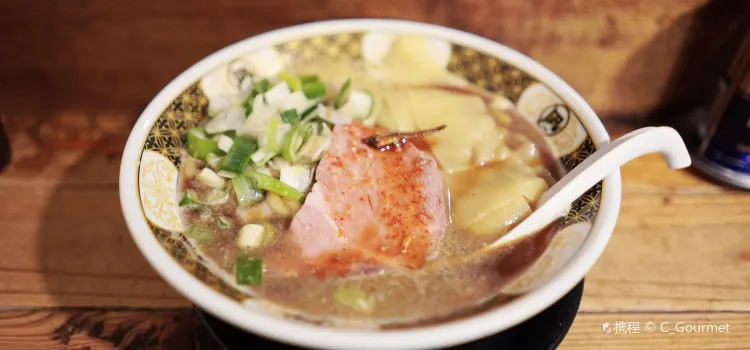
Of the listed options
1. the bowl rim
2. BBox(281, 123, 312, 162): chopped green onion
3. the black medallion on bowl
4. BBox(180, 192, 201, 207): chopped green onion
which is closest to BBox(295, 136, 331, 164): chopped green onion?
BBox(281, 123, 312, 162): chopped green onion

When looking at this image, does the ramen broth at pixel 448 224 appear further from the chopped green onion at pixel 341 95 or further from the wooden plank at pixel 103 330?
the wooden plank at pixel 103 330

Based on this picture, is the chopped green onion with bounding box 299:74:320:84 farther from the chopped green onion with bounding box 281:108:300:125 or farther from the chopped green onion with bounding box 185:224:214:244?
the chopped green onion with bounding box 185:224:214:244

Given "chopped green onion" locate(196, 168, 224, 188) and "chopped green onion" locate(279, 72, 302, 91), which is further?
"chopped green onion" locate(279, 72, 302, 91)

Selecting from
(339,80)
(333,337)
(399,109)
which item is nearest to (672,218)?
(399,109)

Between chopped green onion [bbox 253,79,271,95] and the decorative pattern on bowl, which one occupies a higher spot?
chopped green onion [bbox 253,79,271,95]

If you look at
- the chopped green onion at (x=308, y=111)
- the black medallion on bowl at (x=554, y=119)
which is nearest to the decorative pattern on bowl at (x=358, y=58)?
the black medallion on bowl at (x=554, y=119)

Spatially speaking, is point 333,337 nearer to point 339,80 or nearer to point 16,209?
point 339,80
